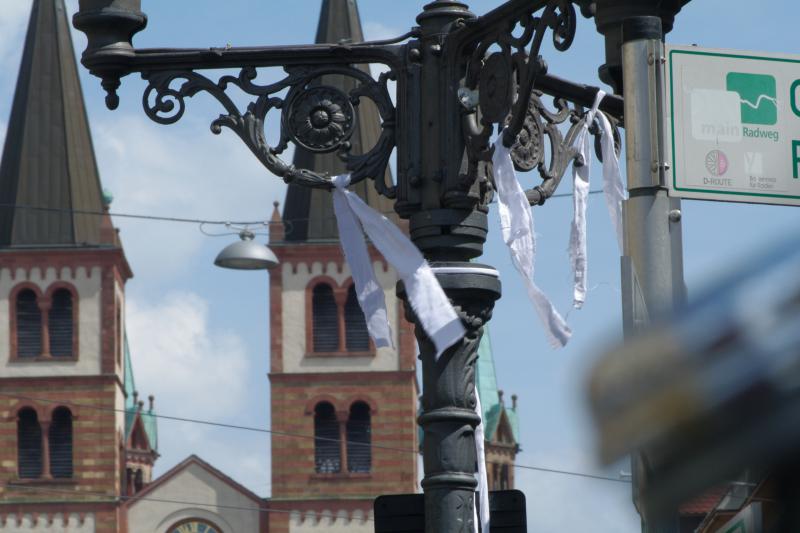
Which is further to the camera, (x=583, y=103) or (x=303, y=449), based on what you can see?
(x=303, y=449)

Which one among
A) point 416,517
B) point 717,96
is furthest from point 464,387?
point 717,96

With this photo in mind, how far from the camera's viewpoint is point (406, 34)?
636 centimetres

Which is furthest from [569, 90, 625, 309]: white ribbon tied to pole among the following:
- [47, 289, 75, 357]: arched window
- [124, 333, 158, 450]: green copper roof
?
[124, 333, 158, 450]: green copper roof

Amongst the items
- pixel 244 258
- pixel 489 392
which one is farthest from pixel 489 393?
pixel 244 258

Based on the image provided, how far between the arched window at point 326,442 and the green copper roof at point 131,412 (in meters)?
9.20

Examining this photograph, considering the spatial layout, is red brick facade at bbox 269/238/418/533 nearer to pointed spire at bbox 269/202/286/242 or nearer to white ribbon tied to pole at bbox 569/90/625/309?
pointed spire at bbox 269/202/286/242

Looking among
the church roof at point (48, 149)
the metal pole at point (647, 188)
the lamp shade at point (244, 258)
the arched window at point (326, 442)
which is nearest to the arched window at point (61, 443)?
the church roof at point (48, 149)

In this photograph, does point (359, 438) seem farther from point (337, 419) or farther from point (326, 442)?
point (326, 442)

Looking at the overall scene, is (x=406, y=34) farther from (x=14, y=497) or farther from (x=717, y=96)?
(x=14, y=497)

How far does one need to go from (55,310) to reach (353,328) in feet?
29.6

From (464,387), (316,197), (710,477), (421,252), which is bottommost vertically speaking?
(710,477)

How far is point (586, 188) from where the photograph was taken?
6.67m

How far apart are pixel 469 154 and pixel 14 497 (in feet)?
→ 175

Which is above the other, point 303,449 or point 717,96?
point 303,449
